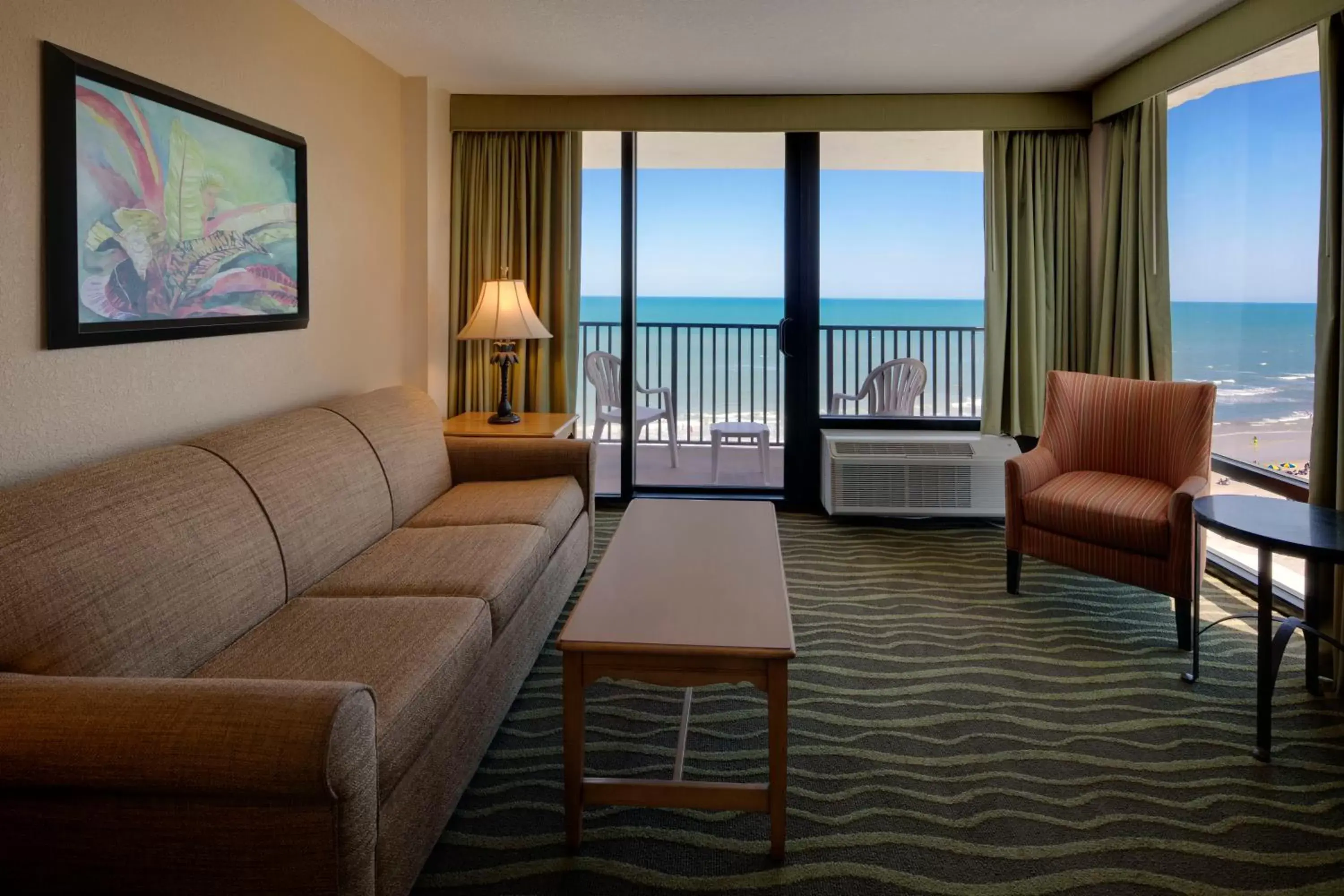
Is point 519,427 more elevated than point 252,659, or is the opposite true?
point 519,427

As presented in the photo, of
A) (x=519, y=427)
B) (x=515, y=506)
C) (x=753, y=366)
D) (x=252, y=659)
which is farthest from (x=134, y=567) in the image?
(x=753, y=366)

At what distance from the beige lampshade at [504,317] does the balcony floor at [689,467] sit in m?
1.44

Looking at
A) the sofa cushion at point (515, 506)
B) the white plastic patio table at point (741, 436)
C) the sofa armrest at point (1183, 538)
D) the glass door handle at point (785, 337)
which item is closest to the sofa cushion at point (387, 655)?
the sofa cushion at point (515, 506)

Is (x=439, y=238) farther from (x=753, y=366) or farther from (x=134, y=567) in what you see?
(x=134, y=567)

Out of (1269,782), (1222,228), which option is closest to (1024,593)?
(1269,782)

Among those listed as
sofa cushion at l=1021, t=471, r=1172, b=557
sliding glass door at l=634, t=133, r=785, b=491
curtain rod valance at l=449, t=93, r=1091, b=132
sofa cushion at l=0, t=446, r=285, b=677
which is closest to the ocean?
sofa cushion at l=1021, t=471, r=1172, b=557

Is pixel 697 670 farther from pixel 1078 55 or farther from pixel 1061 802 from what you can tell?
pixel 1078 55

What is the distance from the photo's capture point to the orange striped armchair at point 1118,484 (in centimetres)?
294

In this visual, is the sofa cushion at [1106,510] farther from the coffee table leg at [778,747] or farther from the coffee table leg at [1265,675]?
the coffee table leg at [778,747]

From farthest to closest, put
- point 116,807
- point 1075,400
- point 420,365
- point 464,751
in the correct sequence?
point 420,365 < point 1075,400 < point 464,751 < point 116,807

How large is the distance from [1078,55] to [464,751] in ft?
13.0

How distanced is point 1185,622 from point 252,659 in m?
2.92

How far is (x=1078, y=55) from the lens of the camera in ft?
12.8

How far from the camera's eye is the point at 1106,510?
3.10m
